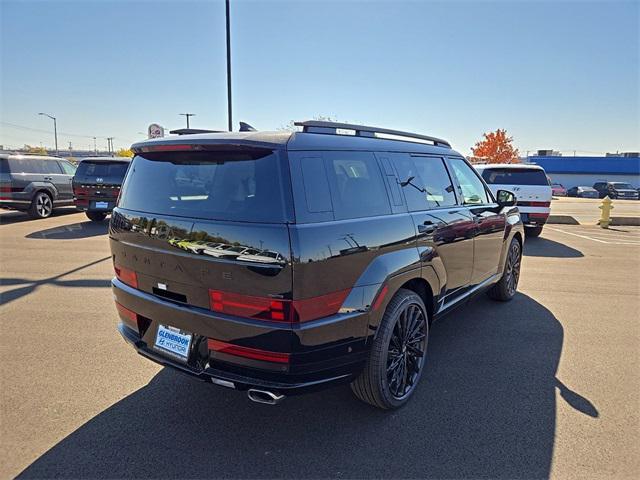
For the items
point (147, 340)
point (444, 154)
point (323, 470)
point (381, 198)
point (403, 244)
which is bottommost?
point (323, 470)

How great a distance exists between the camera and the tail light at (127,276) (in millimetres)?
2797

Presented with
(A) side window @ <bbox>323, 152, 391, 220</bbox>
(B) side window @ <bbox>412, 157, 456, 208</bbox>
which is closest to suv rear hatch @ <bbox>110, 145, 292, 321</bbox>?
(A) side window @ <bbox>323, 152, 391, 220</bbox>

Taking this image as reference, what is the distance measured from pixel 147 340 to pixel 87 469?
0.79m

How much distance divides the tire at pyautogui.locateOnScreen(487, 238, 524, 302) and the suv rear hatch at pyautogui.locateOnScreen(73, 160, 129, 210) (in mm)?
10098

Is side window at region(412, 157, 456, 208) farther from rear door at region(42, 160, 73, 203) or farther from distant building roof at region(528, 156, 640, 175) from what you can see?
distant building roof at region(528, 156, 640, 175)

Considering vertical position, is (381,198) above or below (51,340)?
above

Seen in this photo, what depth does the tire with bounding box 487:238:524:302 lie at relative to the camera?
5214 millimetres

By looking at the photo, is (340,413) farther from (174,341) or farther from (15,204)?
(15,204)

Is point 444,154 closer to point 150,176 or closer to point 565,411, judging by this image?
point 565,411

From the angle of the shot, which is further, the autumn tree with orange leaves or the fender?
the autumn tree with orange leaves

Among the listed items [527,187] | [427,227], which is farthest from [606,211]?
[427,227]

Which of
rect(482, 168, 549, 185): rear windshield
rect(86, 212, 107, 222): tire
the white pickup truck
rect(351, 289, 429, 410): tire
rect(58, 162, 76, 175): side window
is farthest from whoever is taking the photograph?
rect(58, 162, 76, 175): side window

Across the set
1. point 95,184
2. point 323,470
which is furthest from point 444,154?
point 95,184

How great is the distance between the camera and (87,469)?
7.61 feet
